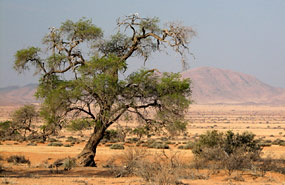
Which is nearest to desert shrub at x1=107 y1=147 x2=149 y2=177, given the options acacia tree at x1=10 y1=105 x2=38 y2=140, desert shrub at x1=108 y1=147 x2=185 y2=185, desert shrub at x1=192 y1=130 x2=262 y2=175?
desert shrub at x1=108 y1=147 x2=185 y2=185

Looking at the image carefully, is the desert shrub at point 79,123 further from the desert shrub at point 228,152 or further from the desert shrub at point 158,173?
the desert shrub at point 228,152

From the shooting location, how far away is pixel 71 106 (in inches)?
781

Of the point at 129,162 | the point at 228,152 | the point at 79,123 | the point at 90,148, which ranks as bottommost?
the point at 228,152

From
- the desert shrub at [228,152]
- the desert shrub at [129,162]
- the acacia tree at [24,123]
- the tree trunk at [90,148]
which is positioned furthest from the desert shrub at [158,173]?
the acacia tree at [24,123]

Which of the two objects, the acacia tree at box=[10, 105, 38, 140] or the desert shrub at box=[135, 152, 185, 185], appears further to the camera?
the acacia tree at box=[10, 105, 38, 140]

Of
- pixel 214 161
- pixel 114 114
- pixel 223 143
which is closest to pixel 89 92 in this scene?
pixel 114 114

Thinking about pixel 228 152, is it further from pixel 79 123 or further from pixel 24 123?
pixel 24 123

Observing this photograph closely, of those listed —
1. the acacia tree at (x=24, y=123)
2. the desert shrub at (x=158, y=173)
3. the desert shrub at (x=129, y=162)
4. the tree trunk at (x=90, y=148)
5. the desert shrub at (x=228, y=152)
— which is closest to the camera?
the desert shrub at (x=158, y=173)

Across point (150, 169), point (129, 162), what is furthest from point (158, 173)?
point (129, 162)

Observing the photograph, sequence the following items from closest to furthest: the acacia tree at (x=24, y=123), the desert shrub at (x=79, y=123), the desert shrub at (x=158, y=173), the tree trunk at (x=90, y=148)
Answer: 1. the desert shrub at (x=158, y=173)
2. the desert shrub at (x=79, y=123)
3. the acacia tree at (x=24, y=123)
4. the tree trunk at (x=90, y=148)

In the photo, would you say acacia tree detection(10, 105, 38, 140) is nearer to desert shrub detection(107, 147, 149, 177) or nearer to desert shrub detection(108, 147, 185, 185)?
desert shrub detection(107, 147, 149, 177)

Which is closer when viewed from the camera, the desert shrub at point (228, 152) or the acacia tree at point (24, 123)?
the desert shrub at point (228, 152)

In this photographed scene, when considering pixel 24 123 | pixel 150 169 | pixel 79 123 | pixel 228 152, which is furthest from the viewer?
pixel 228 152

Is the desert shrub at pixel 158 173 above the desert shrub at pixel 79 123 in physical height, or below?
below
